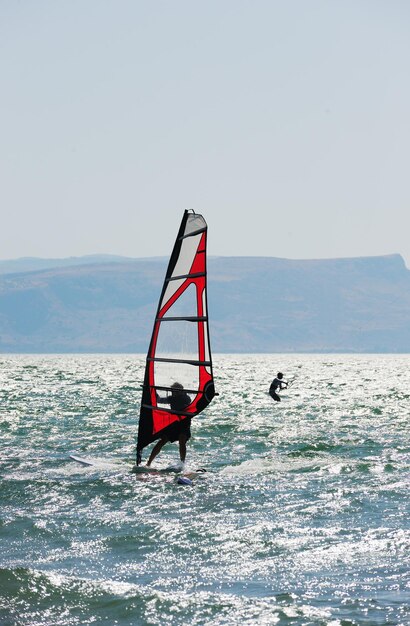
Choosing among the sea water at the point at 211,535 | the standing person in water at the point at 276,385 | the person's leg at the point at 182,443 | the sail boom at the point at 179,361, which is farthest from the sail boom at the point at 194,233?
the standing person in water at the point at 276,385

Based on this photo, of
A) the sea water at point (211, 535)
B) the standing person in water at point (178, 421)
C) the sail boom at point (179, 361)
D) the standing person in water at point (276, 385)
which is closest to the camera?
the sea water at point (211, 535)

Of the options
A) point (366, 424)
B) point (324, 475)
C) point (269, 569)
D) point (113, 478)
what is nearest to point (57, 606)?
point (269, 569)

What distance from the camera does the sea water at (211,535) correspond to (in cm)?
849

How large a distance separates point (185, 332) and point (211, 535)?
5082 mm

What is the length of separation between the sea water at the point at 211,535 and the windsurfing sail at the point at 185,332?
136 cm

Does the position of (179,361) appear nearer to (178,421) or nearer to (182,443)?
(178,421)

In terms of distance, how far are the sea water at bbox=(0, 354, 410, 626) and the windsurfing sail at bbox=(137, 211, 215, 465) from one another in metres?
1.36

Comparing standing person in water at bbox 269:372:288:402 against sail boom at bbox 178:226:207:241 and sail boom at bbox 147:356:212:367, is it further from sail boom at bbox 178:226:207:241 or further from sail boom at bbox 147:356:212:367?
sail boom at bbox 178:226:207:241

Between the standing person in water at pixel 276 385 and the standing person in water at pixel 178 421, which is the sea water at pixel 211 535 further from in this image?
the standing person in water at pixel 276 385

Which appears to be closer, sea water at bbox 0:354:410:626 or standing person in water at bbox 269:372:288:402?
sea water at bbox 0:354:410:626

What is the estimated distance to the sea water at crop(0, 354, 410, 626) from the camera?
8492 mm

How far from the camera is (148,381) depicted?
16.4 meters

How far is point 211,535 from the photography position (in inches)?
440

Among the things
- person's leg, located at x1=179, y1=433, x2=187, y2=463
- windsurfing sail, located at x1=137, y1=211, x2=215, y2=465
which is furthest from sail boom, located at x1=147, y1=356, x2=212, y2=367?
person's leg, located at x1=179, y1=433, x2=187, y2=463
